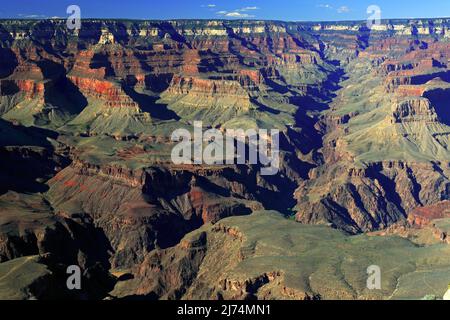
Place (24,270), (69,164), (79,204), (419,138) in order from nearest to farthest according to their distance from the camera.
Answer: (24,270) < (79,204) < (69,164) < (419,138)

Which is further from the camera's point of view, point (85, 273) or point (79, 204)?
point (79, 204)

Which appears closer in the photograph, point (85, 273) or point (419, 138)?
point (85, 273)
